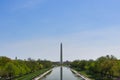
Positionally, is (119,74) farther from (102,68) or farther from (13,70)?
(13,70)

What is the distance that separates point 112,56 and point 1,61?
43.0 m

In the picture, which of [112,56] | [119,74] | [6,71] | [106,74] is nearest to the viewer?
[119,74]

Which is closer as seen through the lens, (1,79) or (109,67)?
(1,79)

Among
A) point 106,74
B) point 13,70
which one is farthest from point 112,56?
point 13,70

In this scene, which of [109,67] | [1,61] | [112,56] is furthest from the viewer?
[112,56]

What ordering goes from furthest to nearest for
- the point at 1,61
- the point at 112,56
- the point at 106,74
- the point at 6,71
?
the point at 112,56 → the point at 1,61 → the point at 106,74 → the point at 6,71

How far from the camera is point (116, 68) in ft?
213

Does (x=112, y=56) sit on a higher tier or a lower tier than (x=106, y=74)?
higher

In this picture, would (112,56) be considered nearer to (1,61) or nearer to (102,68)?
(102,68)

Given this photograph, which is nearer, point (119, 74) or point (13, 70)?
point (119, 74)

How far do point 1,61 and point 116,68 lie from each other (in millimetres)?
39887

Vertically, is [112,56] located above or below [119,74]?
above

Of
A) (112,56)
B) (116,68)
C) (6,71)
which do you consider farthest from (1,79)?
(112,56)

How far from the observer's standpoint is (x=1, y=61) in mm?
90625
